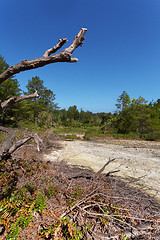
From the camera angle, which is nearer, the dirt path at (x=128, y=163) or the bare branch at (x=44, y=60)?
the bare branch at (x=44, y=60)

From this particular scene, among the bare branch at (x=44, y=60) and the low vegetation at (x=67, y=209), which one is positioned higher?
the bare branch at (x=44, y=60)

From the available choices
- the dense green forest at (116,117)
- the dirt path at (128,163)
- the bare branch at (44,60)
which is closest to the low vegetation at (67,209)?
the dirt path at (128,163)

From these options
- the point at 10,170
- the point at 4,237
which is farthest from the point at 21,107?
the point at 4,237

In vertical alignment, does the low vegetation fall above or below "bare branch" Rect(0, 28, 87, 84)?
below

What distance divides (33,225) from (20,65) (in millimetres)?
2444

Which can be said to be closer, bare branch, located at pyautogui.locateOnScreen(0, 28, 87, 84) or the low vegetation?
bare branch, located at pyautogui.locateOnScreen(0, 28, 87, 84)

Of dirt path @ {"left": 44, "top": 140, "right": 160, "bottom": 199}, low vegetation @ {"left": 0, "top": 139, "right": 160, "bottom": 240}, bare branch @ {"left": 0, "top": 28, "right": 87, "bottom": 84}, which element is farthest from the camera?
dirt path @ {"left": 44, "top": 140, "right": 160, "bottom": 199}

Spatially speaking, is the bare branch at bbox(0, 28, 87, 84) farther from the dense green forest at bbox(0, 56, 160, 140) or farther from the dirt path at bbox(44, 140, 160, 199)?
the dense green forest at bbox(0, 56, 160, 140)

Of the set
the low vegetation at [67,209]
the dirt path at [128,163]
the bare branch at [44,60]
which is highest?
the bare branch at [44,60]

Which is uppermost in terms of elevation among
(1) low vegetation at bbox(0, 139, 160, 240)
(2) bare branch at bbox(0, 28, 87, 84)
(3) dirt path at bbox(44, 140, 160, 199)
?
(2) bare branch at bbox(0, 28, 87, 84)

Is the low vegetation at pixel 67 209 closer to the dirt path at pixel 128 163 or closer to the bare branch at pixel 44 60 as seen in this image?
the dirt path at pixel 128 163

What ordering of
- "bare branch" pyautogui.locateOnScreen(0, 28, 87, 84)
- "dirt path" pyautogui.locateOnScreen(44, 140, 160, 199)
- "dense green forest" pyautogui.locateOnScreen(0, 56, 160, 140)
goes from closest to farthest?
"bare branch" pyautogui.locateOnScreen(0, 28, 87, 84) → "dirt path" pyautogui.locateOnScreen(44, 140, 160, 199) → "dense green forest" pyautogui.locateOnScreen(0, 56, 160, 140)

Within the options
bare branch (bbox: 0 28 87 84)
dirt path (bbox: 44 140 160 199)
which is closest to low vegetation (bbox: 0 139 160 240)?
dirt path (bbox: 44 140 160 199)

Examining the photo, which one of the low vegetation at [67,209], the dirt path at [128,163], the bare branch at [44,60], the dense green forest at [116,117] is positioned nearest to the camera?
the bare branch at [44,60]
